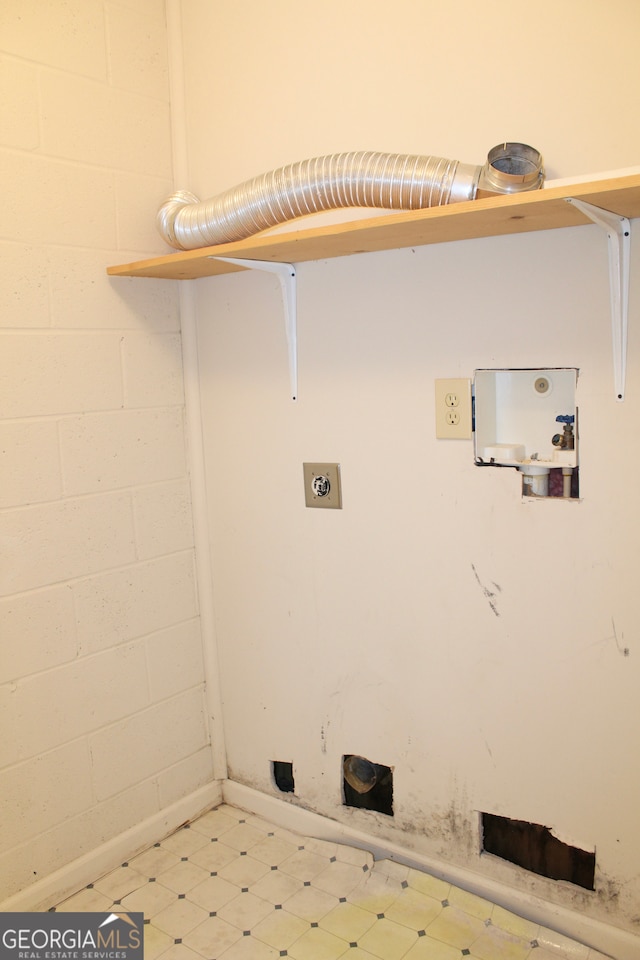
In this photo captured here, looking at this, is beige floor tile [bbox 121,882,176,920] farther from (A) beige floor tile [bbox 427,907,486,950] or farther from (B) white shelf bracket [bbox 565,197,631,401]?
(B) white shelf bracket [bbox 565,197,631,401]

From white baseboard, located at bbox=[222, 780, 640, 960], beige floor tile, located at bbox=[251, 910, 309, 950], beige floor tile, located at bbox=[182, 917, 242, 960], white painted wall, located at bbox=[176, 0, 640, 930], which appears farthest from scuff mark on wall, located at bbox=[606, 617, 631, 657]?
beige floor tile, located at bbox=[182, 917, 242, 960]

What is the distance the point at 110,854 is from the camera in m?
1.97

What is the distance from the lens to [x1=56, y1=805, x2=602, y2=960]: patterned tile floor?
A: 1.63 meters

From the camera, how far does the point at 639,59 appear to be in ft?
4.26

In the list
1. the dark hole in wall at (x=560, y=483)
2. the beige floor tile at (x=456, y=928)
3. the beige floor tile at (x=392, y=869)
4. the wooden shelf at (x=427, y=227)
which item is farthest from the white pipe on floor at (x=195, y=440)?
the dark hole in wall at (x=560, y=483)

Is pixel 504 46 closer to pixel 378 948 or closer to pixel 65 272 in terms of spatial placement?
pixel 65 272

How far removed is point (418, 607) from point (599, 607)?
0.43 m

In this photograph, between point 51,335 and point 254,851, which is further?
point 254,851

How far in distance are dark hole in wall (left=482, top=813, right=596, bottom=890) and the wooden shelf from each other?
131 centimetres

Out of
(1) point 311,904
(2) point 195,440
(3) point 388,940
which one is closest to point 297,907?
(1) point 311,904

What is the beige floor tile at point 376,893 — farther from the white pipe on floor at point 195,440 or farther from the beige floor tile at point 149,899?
the white pipe on floor at point 195,440

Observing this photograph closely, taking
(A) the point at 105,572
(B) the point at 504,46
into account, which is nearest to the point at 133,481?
(A) the point at 105,572

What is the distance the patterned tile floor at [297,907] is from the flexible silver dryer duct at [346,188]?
1.56 metres

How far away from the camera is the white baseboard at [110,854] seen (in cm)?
181
